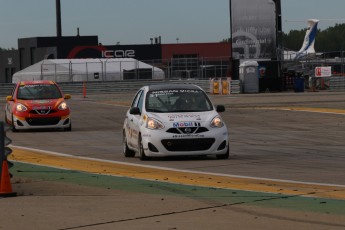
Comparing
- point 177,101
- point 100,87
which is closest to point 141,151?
point 177,101

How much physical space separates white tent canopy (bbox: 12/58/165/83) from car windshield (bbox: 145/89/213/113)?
58.2 m

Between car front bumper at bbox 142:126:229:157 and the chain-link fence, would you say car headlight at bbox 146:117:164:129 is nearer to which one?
car front bumper at bbox 142:126:229:157

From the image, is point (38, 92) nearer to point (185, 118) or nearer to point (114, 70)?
point (185, 118)

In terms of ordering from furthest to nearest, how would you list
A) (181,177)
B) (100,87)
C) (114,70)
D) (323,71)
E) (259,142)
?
(114,70)
(100,87)
(323,71)
(259,142)
(181,177)

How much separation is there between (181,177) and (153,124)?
3652mm

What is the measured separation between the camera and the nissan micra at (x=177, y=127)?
18656 mm

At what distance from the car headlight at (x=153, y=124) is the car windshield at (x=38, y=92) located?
11.5 metres

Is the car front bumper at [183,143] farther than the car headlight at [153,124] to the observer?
No

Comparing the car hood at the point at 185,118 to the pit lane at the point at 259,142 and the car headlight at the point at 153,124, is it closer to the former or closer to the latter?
the car headlight at the point at 153,124

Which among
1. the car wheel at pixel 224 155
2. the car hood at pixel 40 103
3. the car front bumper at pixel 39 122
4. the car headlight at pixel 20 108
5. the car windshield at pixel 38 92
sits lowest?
the car wheel at pixel 224 155

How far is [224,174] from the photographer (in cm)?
1585

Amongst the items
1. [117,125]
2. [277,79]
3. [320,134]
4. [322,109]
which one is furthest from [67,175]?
[277,79]

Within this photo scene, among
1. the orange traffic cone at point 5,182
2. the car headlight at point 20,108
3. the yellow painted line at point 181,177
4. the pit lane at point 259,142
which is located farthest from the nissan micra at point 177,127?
the car headlight at point 20,108

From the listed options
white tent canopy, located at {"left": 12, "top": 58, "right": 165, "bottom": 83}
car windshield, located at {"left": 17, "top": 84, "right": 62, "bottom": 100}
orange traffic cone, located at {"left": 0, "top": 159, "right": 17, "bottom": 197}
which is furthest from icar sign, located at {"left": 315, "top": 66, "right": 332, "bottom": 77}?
orange traffic cone, located at {"left": 0, "top": 159, "right": 17, "bottom": 197}
